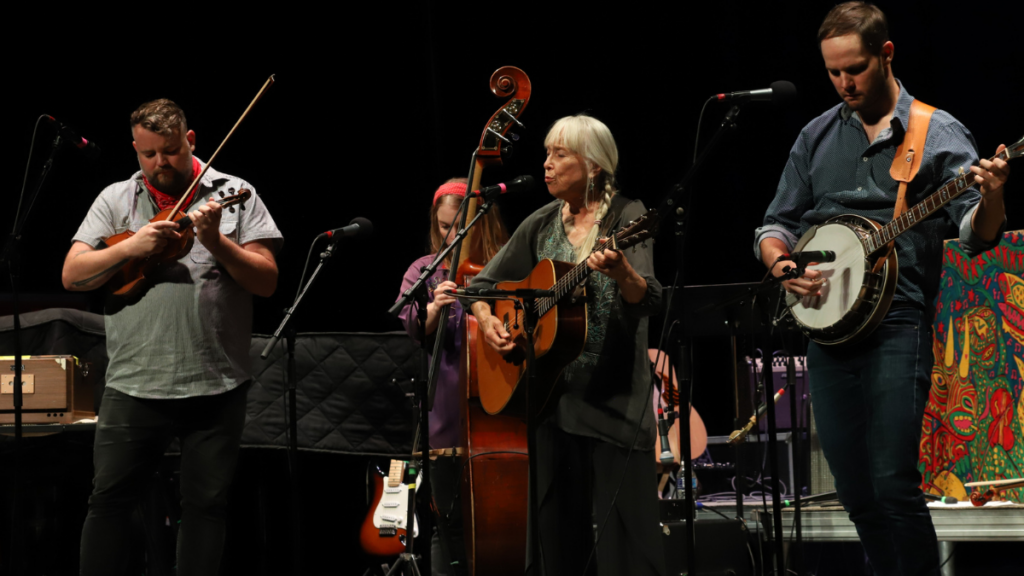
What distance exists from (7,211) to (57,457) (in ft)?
6.92

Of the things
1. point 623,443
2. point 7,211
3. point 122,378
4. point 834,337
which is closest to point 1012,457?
point 834,337

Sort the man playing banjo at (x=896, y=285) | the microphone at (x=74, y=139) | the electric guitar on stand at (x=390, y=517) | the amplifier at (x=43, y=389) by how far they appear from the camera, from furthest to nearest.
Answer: the electric guitar on stand at (x=390, y=517)
the amplifier at (x=43, y=389)
the microphone at (x=74, y=139)
the man playing banjo at (x=896, y=285)

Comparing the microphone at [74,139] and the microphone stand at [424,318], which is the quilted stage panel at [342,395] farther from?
the microphone at [74,139]

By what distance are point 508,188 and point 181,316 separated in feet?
3.94

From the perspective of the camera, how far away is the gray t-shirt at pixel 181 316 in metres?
3.04

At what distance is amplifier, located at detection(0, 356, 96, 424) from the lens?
4059mm

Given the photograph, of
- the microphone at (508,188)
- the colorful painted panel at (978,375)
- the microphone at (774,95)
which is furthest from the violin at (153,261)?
the colorful painted panel at (978,375)

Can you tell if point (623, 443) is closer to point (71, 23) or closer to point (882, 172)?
point (882, 172)

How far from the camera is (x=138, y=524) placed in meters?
4.66

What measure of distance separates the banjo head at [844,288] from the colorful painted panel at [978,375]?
195 cm

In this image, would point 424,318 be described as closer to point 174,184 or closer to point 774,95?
point 174,184

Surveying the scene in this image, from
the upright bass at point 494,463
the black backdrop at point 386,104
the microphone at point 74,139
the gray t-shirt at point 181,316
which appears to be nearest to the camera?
the gray t-shirt at point 181,316

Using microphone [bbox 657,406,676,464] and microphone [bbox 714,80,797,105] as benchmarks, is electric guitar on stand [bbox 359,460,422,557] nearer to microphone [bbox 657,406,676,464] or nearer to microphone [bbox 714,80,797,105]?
microphone [bbox 657,406,676,464]

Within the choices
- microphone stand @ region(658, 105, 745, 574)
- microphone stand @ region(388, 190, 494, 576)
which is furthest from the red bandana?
microphone stand @ region(658, 105, 745, 574)
